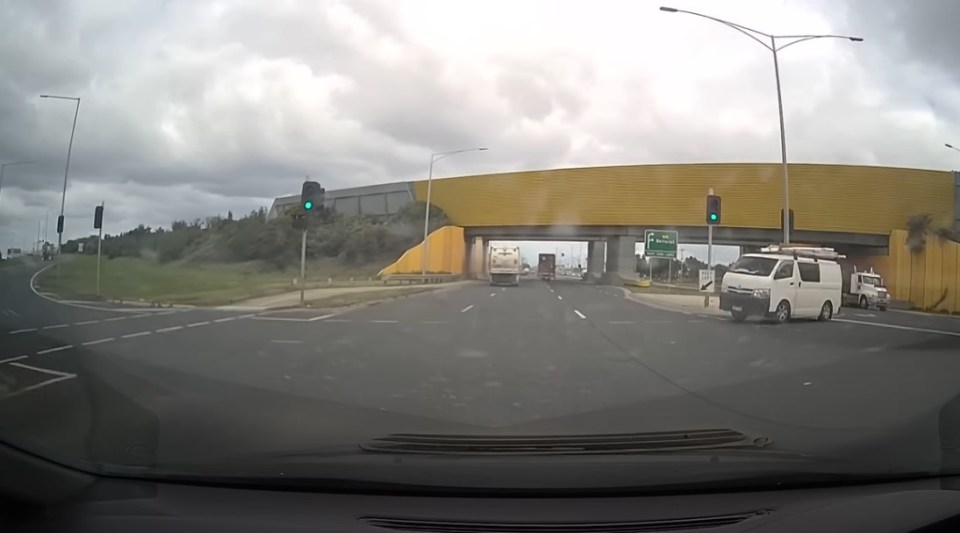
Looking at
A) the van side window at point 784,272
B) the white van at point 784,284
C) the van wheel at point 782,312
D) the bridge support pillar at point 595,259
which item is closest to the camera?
the van side window at point 784,272

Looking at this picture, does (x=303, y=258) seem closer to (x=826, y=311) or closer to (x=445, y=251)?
(x=826, y=311)

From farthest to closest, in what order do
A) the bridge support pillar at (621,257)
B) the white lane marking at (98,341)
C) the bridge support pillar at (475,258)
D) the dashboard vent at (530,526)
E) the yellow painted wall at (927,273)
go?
1. the bridge support pillar at (475,258)
2. the bridge support pillar at (621,257)
3. the yellow painted wall at (927,273)
4. the white lane marking at (98,341)
5. the dashboard vent at (530,526)

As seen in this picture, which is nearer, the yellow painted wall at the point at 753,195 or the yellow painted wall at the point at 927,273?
the yellow painted wall at the point at 927,273

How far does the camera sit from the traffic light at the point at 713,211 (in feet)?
42.8

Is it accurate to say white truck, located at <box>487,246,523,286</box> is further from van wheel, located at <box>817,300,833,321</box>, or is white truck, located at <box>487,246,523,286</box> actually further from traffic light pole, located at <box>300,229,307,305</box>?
traffic light pole, located at <box>300,229,307,305</box>

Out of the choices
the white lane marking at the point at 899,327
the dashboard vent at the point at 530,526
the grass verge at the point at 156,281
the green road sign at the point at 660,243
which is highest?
the green road sign at the point at 660,243

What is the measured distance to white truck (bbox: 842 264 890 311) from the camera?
436 inches

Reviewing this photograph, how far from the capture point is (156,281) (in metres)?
6.58

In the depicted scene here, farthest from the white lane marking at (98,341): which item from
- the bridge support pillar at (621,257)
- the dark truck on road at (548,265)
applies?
the dark truck on road at (548,265)

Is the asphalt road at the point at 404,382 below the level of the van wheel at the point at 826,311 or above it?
below

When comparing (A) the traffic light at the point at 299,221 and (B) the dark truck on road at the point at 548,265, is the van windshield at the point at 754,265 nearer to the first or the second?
(A) the traffic light at the point at 299,221

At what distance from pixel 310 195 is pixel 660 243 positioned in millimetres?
10807

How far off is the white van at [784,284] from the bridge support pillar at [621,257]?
21.7ft

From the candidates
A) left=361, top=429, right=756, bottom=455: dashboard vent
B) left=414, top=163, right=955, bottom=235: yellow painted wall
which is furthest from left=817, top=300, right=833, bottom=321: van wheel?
left=361, top=429, right=756, bottom=455: dashboard vent
